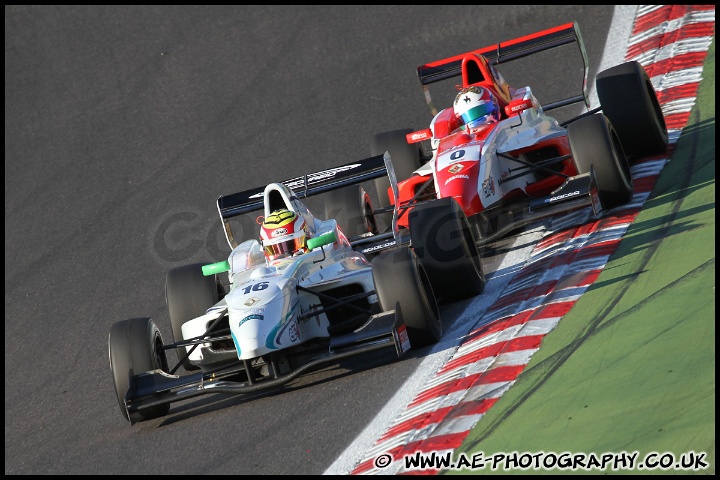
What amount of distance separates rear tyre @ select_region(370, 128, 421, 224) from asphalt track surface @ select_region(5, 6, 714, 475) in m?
2.23

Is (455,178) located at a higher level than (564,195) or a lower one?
higher

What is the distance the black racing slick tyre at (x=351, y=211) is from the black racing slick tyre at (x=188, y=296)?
1.97m

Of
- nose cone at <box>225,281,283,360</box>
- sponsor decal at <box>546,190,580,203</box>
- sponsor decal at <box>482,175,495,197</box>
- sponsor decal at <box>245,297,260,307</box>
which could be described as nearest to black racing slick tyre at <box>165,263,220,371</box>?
nose cone at <box>225,281,283,360</box>

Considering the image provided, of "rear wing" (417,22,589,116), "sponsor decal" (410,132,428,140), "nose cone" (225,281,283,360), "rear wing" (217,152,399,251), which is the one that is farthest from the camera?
"rear wing" (417,22,589,116)

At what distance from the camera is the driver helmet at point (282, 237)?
34.9 feet

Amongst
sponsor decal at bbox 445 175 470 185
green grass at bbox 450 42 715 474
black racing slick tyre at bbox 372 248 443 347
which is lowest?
green grass at bbox 450 42 715 474

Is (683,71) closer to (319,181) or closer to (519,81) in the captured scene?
(519,81)

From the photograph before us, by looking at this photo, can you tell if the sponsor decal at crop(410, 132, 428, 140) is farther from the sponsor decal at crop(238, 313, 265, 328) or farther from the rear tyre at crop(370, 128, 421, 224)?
the sponsor decal at crop(238, 313, 265, 328)

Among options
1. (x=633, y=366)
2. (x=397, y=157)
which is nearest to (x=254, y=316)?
(x=633, y=366)

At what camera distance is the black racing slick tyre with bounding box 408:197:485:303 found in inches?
414

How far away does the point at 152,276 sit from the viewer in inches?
565

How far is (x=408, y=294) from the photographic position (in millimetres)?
9547

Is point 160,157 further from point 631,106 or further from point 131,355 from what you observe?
point 131,355

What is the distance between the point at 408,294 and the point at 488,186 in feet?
8.46
